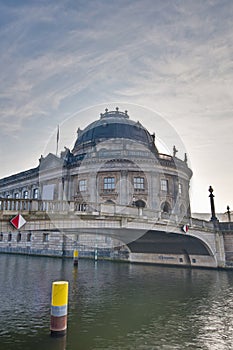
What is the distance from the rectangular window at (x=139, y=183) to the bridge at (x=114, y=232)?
28.8 feet

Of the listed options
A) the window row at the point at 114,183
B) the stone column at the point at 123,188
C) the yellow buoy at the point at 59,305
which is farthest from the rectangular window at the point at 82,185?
the yellow buoy at the point at 59,305

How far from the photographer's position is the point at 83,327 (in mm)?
9953

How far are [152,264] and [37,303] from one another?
75.5ft

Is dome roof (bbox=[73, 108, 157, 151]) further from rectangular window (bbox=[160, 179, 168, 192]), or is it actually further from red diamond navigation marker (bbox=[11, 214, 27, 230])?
red diamond navigation marker (bbox=[11, 214, 27, 230])

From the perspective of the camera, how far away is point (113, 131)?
48.4 metres

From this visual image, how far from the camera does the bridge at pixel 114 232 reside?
14548 mm

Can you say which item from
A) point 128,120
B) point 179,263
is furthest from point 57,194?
point 179,263

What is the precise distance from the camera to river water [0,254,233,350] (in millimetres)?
8609

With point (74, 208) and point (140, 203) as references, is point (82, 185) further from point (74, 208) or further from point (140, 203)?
point (74, 208)

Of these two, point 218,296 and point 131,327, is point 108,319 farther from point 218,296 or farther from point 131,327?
point 218,296

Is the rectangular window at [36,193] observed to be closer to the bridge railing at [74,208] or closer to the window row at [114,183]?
the window row at [114,183]

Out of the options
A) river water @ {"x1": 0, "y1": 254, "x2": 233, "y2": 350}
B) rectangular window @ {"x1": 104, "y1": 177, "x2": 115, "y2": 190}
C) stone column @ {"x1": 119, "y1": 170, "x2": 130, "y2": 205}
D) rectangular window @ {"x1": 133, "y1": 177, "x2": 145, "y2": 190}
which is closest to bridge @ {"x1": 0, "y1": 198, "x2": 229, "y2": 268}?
river water @ {"x1": 0, "y1": 254, "x2": 233, "y2": 350}

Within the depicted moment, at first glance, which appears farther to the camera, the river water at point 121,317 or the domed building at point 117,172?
the domed building at point 117,172

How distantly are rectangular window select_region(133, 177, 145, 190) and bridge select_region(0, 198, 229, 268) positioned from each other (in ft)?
28.8
